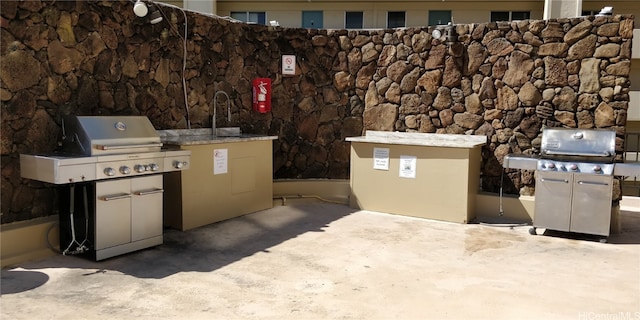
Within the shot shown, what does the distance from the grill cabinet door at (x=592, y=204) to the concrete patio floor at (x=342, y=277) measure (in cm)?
20

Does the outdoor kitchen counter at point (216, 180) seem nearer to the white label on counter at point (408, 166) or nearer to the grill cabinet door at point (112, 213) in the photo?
the grill cabinet door at point (112, 213)

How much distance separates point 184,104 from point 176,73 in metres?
0.41

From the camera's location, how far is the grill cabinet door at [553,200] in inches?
210

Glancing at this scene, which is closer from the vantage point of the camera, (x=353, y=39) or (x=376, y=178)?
(x=376, y=178)

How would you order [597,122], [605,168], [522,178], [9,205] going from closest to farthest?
[9,205]
[605,168]
[597,122]
[522,178]

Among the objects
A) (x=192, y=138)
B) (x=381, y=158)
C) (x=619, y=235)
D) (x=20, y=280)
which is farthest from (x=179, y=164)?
(x=619, y=235)

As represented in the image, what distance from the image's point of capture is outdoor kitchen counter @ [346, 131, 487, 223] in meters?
6.04

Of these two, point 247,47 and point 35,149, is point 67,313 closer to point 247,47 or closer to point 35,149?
point 35,149

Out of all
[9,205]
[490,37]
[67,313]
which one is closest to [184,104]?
[9,205]

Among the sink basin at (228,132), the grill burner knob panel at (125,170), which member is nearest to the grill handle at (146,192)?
the grill burner knob panel at (125,170)

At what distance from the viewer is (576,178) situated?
208 inches

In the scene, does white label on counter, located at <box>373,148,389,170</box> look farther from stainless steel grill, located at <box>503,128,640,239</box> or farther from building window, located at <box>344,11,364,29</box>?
building window, located at <box>344,11,364,29</box>

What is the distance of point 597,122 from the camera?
589cm

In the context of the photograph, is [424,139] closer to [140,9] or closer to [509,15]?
[140,9]
